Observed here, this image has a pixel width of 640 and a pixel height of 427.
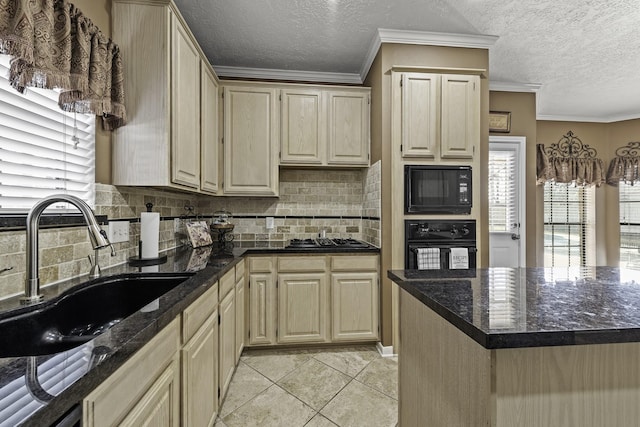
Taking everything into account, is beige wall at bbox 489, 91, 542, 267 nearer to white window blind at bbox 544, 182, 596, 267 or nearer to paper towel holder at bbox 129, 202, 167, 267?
white window blind at bbox 544, 182, 596, 267

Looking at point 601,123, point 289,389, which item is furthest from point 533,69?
point 289,389

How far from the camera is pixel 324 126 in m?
2.92

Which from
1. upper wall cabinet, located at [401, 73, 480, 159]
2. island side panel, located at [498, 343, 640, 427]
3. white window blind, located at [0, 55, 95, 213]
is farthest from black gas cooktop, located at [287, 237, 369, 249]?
island side panel, located at [498, 343, 640, 427]

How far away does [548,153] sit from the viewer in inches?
175

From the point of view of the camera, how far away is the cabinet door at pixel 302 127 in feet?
9.49

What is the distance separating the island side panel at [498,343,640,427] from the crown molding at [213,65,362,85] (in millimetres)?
3018

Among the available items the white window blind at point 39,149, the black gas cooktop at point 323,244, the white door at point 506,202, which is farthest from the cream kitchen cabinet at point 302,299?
the white door at point 506,202

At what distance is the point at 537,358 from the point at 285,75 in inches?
122

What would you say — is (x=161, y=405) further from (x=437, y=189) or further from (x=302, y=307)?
(x=437, y=189)

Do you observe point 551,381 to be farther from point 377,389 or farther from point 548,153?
point 548,153

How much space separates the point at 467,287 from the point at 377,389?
1412 millimetres

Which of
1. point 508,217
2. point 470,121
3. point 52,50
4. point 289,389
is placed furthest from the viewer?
point 508,217

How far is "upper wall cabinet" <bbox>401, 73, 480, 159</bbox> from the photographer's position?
100 inches

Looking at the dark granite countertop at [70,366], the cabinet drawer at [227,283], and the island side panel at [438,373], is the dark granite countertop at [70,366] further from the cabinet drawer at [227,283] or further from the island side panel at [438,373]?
the island side panel at [438,373]
